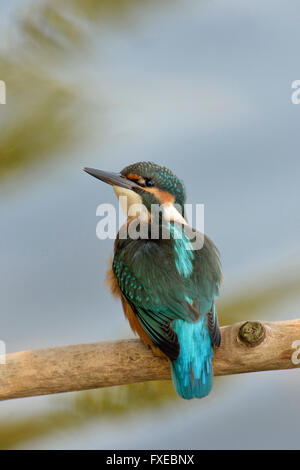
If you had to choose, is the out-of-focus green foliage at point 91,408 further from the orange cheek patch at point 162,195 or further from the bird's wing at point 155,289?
the orange cheek patch at point 162,195

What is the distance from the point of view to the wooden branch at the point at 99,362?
2014 mm

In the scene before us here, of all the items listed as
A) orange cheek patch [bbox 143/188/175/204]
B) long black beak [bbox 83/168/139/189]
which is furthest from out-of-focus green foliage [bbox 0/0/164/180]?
orange cheek patch [bbox 143/188/175/204]

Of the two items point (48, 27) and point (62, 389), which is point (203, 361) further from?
point (48, 27)

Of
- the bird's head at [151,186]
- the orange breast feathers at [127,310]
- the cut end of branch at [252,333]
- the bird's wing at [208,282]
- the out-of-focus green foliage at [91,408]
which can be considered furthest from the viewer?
the bird's head at [151,186]

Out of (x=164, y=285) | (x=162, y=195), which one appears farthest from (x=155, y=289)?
(x=162, y=195)

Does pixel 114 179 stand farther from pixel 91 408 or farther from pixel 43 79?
pixel 91 408

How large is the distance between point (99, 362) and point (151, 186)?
77 cm

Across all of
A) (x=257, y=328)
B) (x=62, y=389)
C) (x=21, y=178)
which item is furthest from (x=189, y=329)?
(x=21, y=178)

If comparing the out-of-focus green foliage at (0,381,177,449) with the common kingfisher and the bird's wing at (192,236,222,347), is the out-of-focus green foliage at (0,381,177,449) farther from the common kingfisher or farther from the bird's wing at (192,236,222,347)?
the bird's wing at (192,236,222,347)

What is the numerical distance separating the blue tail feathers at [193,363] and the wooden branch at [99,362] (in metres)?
0.07

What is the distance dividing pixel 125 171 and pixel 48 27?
0.59 metres

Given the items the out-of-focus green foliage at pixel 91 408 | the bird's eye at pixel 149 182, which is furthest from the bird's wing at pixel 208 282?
the out-of-focus green foliage at pixel 91 408

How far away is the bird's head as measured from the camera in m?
2.51

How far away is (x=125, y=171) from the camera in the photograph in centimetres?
257
